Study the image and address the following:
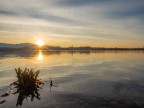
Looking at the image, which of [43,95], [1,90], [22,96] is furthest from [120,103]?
[1,90]

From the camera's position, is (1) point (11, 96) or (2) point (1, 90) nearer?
(1) point (11, 96)

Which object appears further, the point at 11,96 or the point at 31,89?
the point at 31,89

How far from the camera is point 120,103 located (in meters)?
16.9

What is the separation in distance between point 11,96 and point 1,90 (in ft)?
11.2

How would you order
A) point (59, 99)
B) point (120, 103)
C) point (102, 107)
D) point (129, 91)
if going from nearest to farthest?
point (102, 107) → point (120, 103) → point (59, 99) → point (129, 91)

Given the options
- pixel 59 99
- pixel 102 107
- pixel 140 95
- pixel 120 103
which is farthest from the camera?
pixel 140 95

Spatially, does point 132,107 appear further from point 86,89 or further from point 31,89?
point 31,89

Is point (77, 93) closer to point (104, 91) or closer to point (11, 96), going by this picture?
point (104, 91)

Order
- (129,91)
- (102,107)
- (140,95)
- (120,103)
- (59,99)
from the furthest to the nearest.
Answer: (129,91), (140,95), (59,99), (120,103), (102,107)

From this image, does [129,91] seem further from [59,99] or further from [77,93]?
[59,99]

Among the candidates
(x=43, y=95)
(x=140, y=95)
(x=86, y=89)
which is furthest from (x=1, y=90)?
(x=140, y=95)

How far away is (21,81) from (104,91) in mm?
9933

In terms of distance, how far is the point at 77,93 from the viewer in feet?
67.6

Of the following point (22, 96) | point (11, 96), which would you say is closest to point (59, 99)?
point (22, 96)
